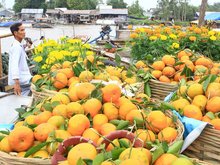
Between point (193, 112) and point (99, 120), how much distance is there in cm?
62

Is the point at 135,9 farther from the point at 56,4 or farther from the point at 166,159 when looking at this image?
the point at 166,159

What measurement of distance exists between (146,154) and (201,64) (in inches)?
74.6

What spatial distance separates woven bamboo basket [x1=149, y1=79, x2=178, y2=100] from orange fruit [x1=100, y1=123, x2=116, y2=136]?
4.22 ft

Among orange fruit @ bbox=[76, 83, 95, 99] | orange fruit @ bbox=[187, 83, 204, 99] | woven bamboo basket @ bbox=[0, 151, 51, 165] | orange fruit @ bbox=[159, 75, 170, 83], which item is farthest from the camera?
orange fruit @ bbox=[159, 75, 170, 83]

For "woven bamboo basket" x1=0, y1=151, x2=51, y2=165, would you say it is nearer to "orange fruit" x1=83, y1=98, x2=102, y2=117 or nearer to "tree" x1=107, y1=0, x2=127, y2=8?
"orange fruit" x1=83, y1=98, x2=102, y2=117

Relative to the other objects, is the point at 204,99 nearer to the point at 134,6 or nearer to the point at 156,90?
the point at 156,90

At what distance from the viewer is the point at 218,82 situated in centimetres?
238

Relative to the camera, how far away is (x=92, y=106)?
1889 millimetres

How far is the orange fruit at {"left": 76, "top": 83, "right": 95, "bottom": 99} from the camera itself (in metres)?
2.03

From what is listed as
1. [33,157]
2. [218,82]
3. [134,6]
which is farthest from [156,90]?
[134,6]

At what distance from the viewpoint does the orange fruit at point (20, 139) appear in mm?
1678

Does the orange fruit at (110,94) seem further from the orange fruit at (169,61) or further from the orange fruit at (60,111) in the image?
the orange fruit at (169,61)

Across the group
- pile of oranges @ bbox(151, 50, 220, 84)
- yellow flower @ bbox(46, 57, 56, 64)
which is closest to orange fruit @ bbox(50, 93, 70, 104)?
yellow flower @ bbox(46, 57, 56, 64)

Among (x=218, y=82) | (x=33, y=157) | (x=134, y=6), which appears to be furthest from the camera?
(x=134, y=6)
